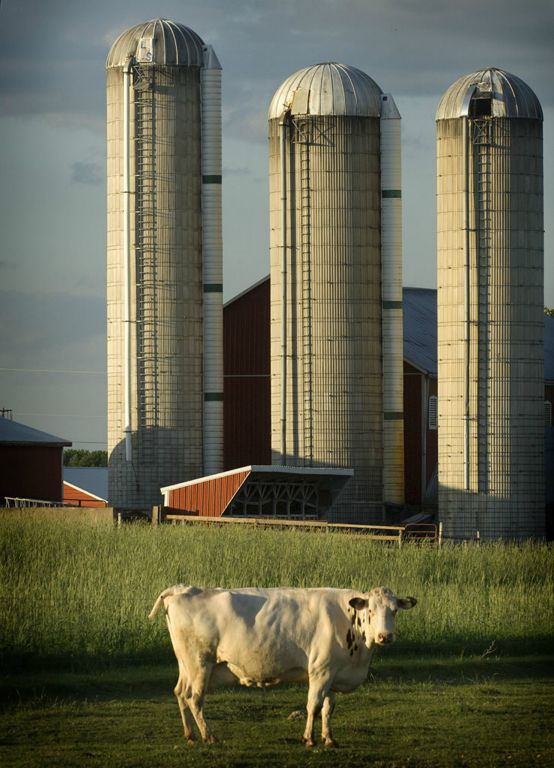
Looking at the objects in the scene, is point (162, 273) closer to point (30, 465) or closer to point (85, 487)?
point (30, 465)

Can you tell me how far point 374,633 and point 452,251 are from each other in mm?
28184

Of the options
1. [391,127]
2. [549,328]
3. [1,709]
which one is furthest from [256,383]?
[1,709]

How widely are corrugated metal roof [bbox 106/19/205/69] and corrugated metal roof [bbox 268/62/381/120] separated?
287 cm

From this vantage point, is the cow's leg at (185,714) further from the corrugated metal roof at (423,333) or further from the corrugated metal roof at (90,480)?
the corrugated metal roof at (90,480)

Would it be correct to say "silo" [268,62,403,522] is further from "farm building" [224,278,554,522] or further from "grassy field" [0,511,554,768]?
"grassy field" [0,511,554,768]

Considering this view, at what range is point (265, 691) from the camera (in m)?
17.3

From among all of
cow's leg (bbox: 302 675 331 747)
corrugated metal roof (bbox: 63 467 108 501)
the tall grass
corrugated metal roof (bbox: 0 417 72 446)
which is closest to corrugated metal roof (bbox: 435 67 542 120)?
the tall grass

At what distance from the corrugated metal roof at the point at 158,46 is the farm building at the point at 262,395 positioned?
9187 mm

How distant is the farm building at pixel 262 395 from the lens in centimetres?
4644

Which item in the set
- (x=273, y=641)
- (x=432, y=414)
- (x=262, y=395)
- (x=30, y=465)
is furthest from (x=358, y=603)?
(x=30, y=465)

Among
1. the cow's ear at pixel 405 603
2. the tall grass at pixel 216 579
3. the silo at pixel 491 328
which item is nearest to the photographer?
the cow's ear at pixel 405 603

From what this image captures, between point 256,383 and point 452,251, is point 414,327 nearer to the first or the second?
point 256,383

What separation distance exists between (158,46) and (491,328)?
45.0 ft

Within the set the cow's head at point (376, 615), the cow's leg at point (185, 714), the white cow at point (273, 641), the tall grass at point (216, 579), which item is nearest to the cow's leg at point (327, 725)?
the white cow at point (273, 641)
